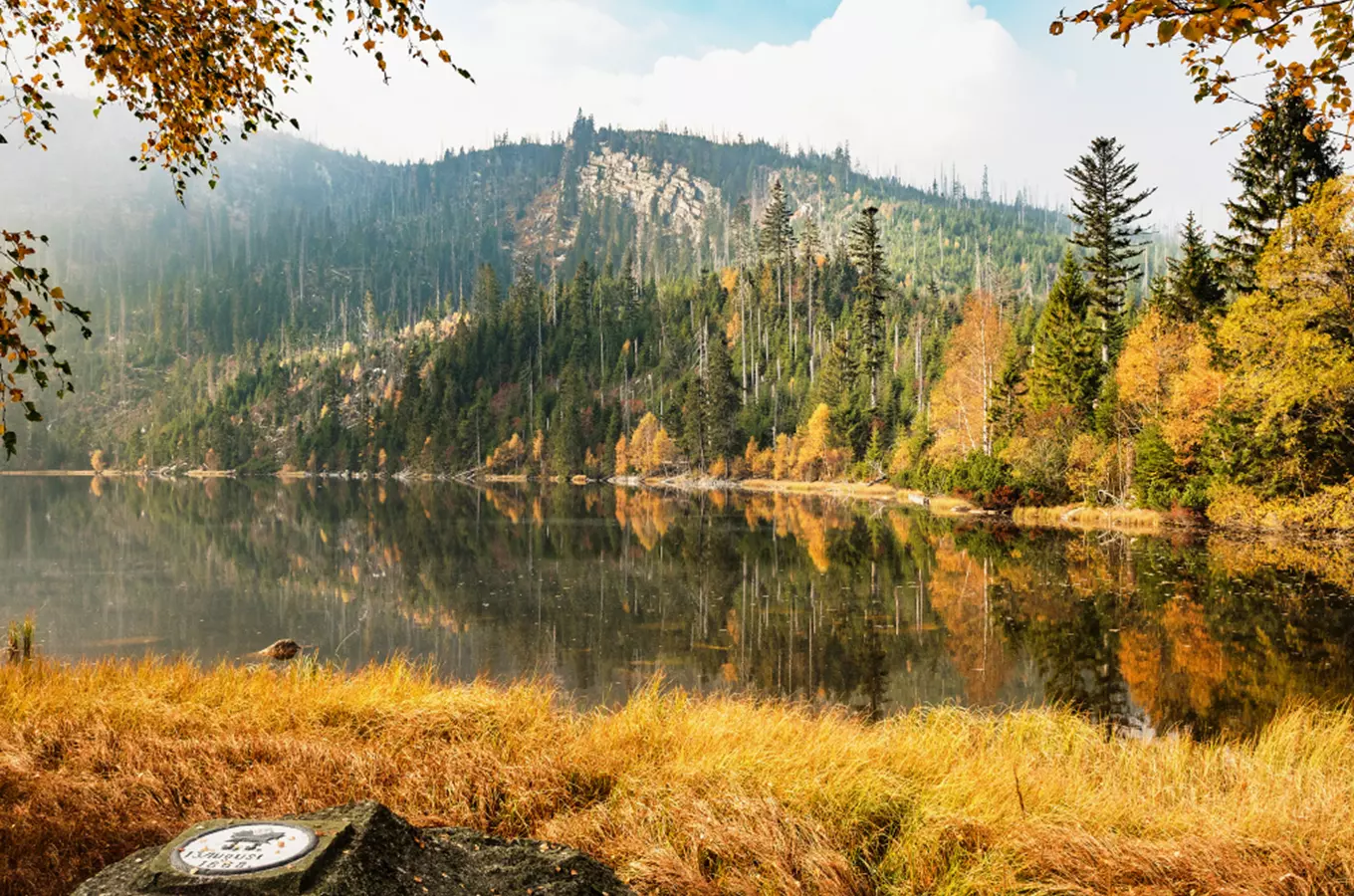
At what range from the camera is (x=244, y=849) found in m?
2.93

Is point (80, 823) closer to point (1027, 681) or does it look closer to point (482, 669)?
point (482, 669)

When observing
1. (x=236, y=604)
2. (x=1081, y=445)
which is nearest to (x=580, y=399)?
(x=1081, y=445)

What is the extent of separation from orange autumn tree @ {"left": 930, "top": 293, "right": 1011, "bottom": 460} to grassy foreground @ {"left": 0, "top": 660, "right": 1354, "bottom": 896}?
146 ft

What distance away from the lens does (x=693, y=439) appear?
89.0 metres

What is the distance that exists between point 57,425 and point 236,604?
672 ft

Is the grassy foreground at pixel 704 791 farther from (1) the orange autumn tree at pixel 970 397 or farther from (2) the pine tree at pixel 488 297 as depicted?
(2) the pine tree at pixel 488 297

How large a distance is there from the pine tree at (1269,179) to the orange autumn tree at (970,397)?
15620 millimetres

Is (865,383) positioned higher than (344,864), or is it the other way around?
(865,383)

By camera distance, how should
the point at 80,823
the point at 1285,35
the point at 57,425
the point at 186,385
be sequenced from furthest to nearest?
the point at 186,385
the point at 57,425
the point at 80,823
the point at 1285,35

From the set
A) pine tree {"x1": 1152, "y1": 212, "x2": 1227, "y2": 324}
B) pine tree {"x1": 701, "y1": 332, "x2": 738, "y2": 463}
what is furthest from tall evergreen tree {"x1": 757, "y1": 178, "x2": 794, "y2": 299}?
pine tree {"x1": 1152, "y1": 212, "x2": 1227, "y2": 324}

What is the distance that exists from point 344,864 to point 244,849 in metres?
0.40

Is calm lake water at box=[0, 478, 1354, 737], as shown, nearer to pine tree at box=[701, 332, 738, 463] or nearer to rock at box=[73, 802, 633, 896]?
rock at box=[73, 802, 633, 896]

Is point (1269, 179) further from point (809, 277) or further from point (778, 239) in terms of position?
point (778, 239)

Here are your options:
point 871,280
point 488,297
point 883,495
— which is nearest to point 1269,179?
point 883,495
